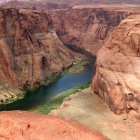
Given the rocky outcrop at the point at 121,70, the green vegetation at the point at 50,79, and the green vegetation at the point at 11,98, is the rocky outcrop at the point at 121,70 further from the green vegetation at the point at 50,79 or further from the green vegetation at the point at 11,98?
the green vegetation at the point at 50,79

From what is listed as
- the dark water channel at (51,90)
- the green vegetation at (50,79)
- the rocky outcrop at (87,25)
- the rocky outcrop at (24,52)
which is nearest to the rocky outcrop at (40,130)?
the dark water channel at (51,90)

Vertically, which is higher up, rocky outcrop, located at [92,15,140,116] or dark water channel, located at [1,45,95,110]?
rocky outcrop, located at [92,15,140,116]

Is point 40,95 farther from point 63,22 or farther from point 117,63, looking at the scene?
point 63,22

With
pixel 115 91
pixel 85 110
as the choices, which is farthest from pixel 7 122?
pixel 115 91

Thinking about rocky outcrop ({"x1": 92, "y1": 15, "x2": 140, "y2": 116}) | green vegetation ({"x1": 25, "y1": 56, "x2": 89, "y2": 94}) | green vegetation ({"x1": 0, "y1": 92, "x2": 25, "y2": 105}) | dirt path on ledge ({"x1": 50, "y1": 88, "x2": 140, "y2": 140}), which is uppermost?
rocky outcrop ({"x1": 92, "y1": 15, "x2": 140, "y2": 116})

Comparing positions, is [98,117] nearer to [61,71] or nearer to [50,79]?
[50,79]

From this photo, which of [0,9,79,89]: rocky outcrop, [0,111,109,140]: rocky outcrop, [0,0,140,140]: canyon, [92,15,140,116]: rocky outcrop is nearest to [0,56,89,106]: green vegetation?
[0,0,140,140]: canyon

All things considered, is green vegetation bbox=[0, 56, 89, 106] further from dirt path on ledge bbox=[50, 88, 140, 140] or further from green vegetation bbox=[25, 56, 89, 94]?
dirt path on ledge bbox=[50, 88, 140, 140]
